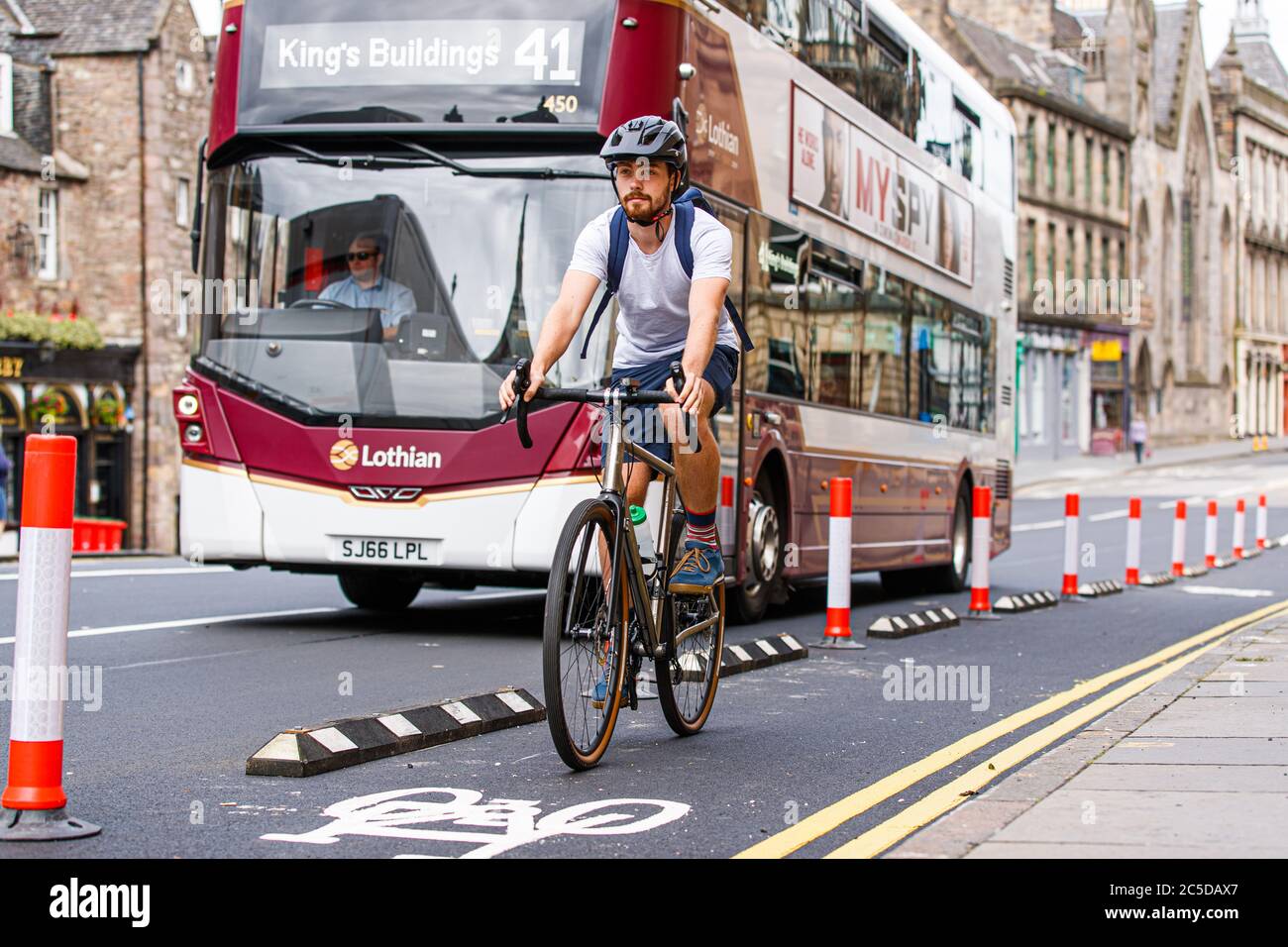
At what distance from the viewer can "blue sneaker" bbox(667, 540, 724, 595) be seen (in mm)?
7297

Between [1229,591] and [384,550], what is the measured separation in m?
11.4

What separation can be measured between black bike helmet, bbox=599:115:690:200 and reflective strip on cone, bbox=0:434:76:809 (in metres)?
2.34

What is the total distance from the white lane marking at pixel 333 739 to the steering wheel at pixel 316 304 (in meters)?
5.39

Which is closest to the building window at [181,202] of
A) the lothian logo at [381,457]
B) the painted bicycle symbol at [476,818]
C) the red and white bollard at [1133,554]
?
the red and white bollard at [1133,554]

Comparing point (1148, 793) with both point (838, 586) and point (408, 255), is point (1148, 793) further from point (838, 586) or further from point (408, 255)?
point (408, 255)

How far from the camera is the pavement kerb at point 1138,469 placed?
196ft

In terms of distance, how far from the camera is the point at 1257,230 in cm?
10181

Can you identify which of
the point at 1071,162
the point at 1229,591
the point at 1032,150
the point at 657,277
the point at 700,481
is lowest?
the point at 1229,591

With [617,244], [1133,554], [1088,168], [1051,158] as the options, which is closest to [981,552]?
[1133,554]

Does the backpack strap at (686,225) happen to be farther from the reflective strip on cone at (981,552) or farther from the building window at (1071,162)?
the building window at (1071,162)

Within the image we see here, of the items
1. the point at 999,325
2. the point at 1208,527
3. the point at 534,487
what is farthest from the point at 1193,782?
the point at 1208,527
